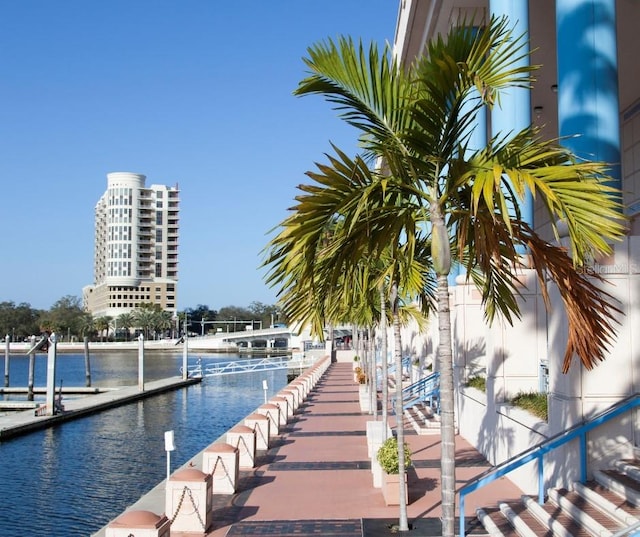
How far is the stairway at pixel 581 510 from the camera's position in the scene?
26.8ft

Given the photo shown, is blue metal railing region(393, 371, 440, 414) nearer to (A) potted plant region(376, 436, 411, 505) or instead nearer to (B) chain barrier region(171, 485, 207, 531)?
(A) potted plant region(376, 436, 411, 505)

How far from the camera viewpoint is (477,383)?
19.4m

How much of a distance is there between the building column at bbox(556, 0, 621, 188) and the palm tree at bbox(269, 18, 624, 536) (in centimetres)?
501

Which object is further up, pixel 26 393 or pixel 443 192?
pixel 443 192

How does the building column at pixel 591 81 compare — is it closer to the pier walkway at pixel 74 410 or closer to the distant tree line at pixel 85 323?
the pier walkway at pixel 74 410

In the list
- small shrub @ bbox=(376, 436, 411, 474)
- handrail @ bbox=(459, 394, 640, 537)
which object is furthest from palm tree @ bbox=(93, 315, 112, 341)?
handrail @ bbox=(459, 394, 640, 537)

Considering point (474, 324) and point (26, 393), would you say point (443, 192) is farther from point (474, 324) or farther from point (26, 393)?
point (26, 393)

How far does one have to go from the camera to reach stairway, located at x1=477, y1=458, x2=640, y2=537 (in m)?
8.16

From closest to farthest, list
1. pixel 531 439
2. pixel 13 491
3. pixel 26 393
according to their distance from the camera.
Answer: pixel 531 439
pixel 13 491
pixel 26 393

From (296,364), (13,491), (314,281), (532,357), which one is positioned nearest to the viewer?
(314,281)

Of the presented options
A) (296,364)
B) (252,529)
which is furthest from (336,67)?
(296,364)

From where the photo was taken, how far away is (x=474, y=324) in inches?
802

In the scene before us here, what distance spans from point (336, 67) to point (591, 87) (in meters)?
6.24

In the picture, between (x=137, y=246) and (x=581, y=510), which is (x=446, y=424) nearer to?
(x=581, y=510)
